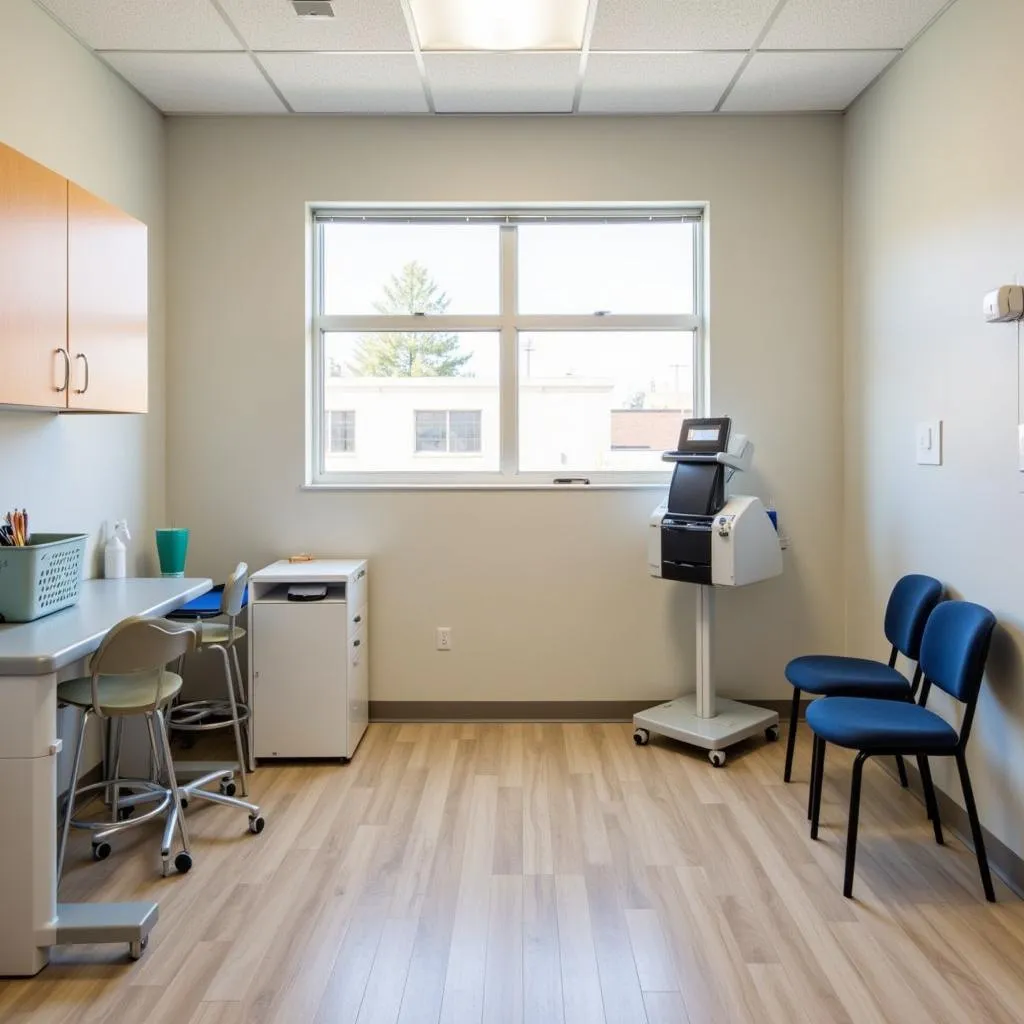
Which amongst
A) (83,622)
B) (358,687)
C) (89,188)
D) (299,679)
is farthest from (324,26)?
(358,687)

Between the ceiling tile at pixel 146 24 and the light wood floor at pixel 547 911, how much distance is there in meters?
2.88

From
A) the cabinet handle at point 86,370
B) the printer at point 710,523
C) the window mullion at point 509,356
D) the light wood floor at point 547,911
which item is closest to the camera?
the light wood floor at point 547,911

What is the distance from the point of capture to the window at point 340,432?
4098 mm

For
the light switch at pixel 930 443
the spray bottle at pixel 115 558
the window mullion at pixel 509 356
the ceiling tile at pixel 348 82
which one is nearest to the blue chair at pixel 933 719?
the light switch at pixel 930 443

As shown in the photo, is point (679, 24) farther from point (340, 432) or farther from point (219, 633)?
point (219, 633)

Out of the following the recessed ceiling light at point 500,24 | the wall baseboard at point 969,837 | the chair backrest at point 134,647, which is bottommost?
the wall baseboard at point 969,837

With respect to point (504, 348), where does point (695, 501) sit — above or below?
below

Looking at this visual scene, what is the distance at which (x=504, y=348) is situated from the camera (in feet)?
13.3

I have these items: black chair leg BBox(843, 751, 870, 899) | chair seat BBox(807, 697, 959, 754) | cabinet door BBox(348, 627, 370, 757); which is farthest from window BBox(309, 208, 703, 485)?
black chair leg BBox(843, 751, 870, 899)

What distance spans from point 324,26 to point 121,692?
96.7 inches

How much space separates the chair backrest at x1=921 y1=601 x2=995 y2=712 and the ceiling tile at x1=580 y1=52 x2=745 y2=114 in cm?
230

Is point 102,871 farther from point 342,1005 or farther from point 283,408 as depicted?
point 283,408

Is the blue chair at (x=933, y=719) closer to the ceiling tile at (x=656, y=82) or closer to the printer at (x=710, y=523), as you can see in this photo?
the printer at (x=710, y=523)

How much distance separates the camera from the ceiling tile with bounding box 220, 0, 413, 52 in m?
2.91
